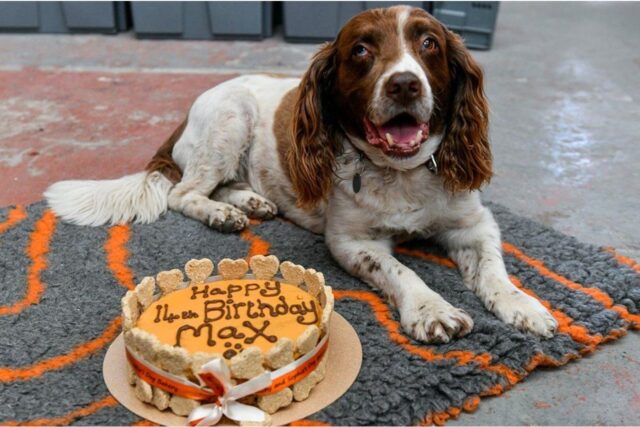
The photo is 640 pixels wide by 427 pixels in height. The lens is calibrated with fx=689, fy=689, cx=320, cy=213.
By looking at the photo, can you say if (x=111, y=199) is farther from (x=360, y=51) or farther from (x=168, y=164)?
(x=360, y=51)

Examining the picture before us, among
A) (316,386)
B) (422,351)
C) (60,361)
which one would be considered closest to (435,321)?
(422,351)

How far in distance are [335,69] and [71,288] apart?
48.0 inches

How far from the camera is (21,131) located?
4102 millimetres

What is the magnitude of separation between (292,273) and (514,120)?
265cm

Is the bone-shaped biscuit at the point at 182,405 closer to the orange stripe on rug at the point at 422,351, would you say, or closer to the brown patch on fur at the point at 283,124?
the orange stripe on rug at the point at 422,351

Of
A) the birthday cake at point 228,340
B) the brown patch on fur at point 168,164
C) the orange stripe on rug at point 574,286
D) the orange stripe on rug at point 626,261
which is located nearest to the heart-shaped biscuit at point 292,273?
the birthday cake at point 228,340

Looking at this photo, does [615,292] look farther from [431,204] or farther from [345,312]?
[345,312]

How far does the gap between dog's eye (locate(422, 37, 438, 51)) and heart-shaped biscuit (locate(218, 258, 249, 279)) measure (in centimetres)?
94

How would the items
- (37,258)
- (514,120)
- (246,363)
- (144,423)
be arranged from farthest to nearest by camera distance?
(514,120), (37,258), (144,423), (246,363)

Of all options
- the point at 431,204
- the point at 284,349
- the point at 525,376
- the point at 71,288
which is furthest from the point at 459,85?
the point at 71,288

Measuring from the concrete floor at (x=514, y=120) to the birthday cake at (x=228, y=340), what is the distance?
46 cm

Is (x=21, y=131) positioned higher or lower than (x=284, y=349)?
lower

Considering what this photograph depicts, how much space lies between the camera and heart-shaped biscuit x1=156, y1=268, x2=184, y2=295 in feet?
6.67

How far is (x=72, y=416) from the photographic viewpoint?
178 cm
